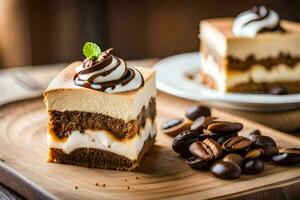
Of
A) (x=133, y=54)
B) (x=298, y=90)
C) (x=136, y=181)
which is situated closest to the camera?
(x=136, y=181)

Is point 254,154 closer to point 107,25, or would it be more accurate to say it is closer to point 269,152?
point 269,152

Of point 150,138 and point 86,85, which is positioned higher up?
point 86,85

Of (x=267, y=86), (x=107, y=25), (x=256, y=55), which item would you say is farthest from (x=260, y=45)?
(x=107, y=25)

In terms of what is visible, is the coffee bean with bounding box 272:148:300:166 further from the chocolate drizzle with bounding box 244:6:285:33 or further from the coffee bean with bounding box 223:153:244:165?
A: the chocolate drizzle with bounding box 244:6:285:33

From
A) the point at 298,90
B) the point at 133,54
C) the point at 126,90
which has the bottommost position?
the point at 133,54

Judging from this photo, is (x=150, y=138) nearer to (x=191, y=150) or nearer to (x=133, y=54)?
(x=191, y=150)

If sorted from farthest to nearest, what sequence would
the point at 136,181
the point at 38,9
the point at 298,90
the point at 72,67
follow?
the point at 38,9 → the point at 298,90 → the point at 72,67 → the point at 136,181

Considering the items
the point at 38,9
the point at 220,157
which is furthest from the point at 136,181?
the point at 38,9

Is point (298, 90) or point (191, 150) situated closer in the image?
point (191, 150)

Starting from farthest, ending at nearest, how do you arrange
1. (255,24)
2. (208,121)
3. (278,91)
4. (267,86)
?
(267,86) < (255,24) < (278,91) < (208,121)
